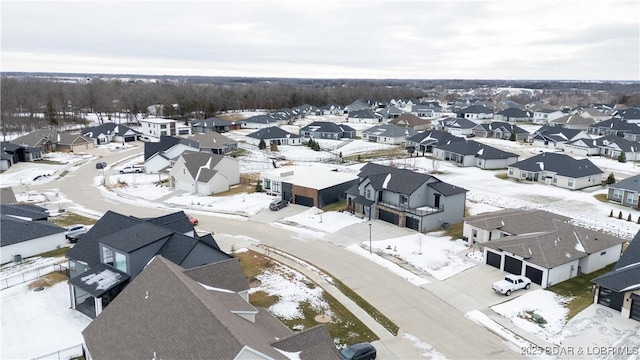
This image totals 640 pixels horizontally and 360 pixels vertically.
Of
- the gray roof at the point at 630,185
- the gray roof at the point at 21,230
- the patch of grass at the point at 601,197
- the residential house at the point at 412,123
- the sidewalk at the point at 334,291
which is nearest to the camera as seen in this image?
the sidewalk at the point at 334,291

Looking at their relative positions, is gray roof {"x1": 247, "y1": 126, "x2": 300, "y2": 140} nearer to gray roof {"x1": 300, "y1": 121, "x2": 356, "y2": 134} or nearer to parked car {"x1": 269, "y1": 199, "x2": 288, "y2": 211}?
gray roof {"x1": 300, "y1": 121, "x2": 356, "y2": 134}

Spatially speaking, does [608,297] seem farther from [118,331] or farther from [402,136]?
[402,136]

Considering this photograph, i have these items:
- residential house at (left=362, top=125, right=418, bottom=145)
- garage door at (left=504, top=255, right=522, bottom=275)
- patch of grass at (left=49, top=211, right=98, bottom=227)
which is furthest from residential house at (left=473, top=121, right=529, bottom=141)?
patch of grass at (left=49, top=211, right=98, bottom=227)

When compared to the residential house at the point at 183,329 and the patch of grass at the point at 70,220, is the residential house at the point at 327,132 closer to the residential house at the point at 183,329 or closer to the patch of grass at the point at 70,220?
the patch of grass at the point at 70,220

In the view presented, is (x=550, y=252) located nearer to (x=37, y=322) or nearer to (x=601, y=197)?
(x=601, y=197)

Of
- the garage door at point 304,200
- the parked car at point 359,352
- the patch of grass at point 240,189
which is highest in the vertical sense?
the garage door at point 304,200

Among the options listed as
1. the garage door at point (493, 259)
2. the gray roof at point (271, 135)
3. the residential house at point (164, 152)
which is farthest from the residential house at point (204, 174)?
the garage door at point (493, 259)
